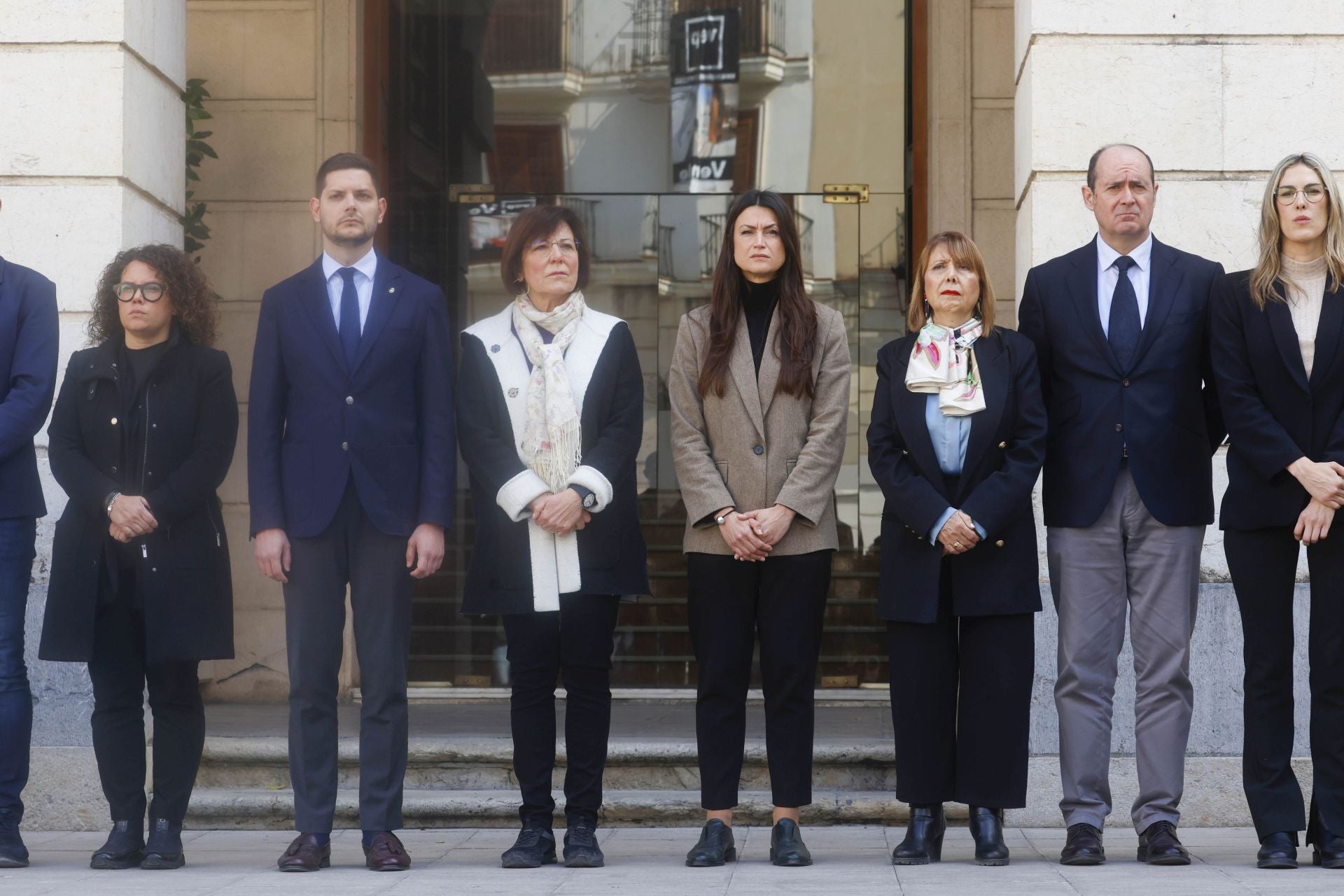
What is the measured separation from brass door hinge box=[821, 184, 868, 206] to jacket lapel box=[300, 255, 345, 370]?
3726 mm

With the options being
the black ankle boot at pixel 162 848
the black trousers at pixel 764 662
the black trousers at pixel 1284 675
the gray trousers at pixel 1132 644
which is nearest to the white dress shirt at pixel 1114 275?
the gray trousers at pixel 1132 644

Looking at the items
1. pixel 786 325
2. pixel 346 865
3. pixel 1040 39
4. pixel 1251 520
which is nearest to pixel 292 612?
pixel 346 865

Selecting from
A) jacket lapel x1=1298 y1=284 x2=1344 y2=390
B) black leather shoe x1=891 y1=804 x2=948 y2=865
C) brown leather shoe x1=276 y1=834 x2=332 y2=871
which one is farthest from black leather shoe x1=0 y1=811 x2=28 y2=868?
jacket lapel x1=1298 y1=284 x2=1344 y2=390

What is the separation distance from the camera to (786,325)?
217 inches

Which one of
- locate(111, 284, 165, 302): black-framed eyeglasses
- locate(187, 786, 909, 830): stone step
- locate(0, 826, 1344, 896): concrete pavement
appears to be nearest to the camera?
locate(0, 826, 1344, 896): concrete pavement

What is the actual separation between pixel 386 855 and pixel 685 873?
95 cm

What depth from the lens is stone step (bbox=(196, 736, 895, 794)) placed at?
262 inches

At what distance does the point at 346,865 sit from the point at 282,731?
1791mm

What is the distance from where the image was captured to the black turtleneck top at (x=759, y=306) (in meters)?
5.58

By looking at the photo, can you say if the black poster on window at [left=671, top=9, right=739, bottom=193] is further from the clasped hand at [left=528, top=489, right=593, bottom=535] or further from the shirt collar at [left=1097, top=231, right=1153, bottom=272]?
the clasped hand at [left=528, top=489, right=593, bottom=535]

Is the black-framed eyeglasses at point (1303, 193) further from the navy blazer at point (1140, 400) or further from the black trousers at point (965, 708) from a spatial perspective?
the black trousers at point (965, 708)

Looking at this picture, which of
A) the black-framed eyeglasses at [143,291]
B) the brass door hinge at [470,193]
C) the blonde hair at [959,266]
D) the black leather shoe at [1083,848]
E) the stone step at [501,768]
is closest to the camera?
the black leather shoe at [1083,848]

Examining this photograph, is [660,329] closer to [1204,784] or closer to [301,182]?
[301,182]

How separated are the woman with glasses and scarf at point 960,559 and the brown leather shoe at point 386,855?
1.56 m
